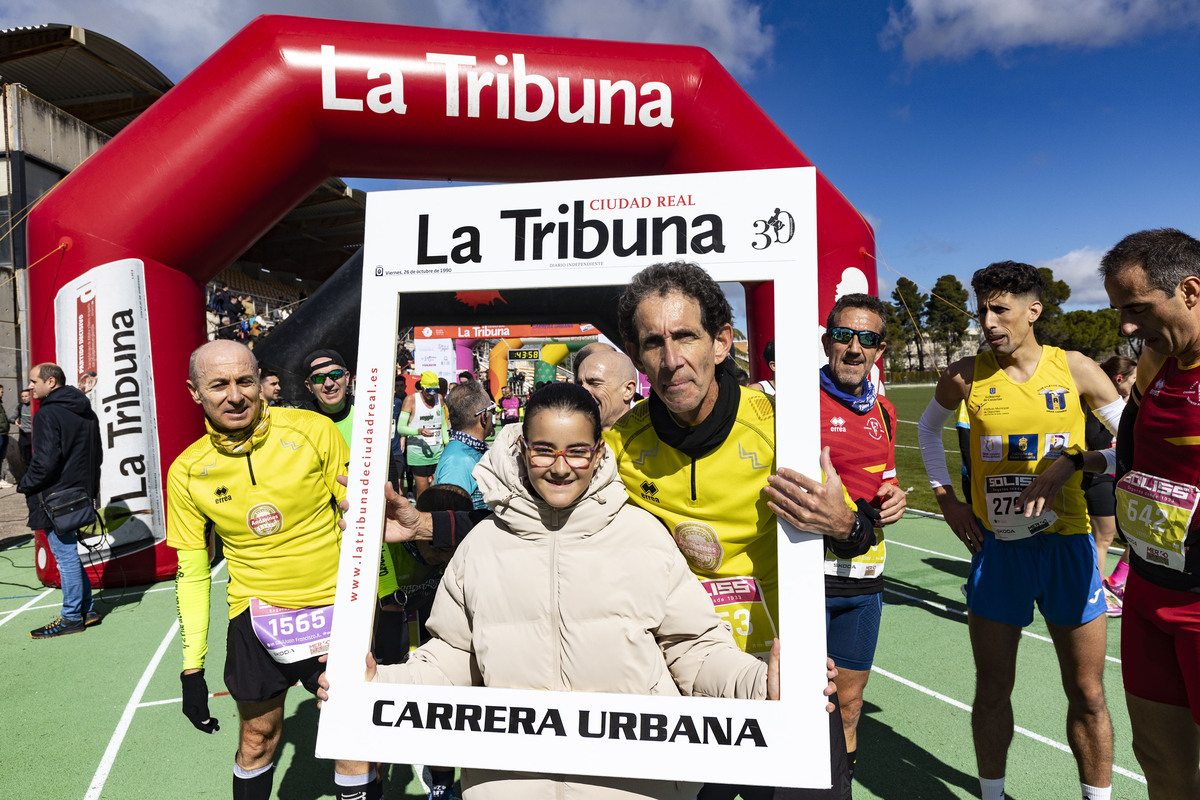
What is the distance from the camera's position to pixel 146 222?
5301 mm

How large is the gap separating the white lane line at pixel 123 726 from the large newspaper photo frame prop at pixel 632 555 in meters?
2.77

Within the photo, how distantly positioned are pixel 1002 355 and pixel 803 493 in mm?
1878

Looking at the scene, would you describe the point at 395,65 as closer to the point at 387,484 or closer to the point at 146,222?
the point at 146,222

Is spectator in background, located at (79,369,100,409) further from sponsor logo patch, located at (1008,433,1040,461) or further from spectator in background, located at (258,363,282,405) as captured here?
sponsor logo patch, located at (1008,433,1040,461)

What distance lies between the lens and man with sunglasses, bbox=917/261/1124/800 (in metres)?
2.54

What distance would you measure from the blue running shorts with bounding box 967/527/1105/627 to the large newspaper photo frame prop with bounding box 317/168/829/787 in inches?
64.1

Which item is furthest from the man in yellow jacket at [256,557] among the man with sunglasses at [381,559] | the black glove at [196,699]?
the man with sunglasses at [381,559]

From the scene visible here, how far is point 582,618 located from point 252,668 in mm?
1641

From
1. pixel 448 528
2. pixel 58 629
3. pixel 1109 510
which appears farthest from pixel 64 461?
pixel 1109 510

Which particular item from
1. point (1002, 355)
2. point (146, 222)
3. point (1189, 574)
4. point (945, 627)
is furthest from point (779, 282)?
point (146, 222)

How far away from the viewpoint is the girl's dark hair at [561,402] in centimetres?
155

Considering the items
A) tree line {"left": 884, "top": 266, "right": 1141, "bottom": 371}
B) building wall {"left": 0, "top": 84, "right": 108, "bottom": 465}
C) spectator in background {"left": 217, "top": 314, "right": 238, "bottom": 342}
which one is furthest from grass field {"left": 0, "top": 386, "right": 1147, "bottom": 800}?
tree line {"left": 884, "top": 266, "right": 1141, "bottom": 371}

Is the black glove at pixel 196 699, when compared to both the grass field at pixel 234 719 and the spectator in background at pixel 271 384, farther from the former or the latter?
the spectator in background at pixel 271 384

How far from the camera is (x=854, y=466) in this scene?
266cm
